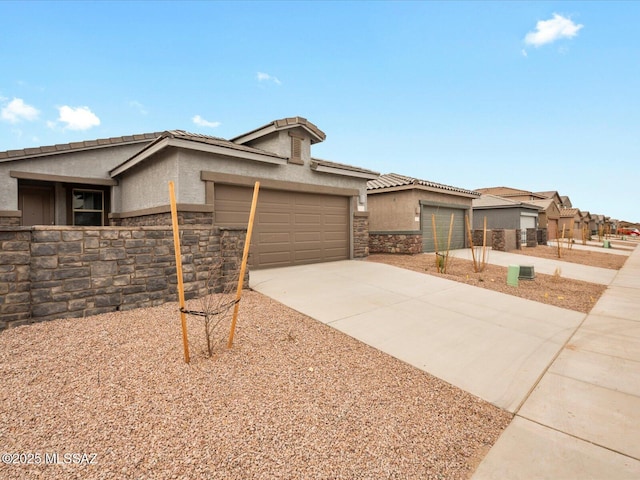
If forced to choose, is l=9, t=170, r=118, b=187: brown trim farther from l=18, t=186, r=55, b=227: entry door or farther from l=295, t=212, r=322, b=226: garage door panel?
l=295, t=212, r=322, b=226: garage door panel

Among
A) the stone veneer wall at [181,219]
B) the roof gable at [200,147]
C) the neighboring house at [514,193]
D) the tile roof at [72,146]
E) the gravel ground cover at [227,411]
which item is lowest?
the gravel ground cover at [227,411]

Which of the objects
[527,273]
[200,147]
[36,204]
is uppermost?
[200,147]

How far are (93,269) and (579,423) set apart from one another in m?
6.71

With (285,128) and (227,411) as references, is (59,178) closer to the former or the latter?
(285,128)

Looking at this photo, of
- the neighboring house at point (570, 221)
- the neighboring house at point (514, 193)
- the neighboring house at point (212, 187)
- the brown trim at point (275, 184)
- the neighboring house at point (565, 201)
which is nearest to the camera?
the neighboring house at point (212, 187)

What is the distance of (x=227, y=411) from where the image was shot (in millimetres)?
2879

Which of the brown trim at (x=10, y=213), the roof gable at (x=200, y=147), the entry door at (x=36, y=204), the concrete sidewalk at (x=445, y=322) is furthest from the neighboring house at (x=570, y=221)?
the brown trim at (x=10, y=213)

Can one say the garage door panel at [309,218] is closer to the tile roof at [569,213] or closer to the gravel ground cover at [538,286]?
the gravel ground cover at [538,286]

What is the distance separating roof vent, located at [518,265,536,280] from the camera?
938 centimetres

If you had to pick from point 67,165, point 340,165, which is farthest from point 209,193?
point 67,165

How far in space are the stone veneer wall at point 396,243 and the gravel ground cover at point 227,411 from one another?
36.7 ft

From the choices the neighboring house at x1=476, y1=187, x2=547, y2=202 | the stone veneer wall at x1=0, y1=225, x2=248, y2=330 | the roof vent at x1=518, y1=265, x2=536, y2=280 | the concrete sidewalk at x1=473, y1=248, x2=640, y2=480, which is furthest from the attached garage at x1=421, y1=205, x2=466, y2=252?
the neighboring house at x1=476, y1=187, x2=547, y2=202

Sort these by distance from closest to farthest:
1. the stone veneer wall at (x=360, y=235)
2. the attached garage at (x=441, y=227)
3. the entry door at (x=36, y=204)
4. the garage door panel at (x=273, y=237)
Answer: the garage door panel at (x=273, y=237)
the entry door at (x=36, y=204)
the stone veneer wall at (x=360, y=235)
the attached garage at (x=441, y=227)

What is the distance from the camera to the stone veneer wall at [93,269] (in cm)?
460
